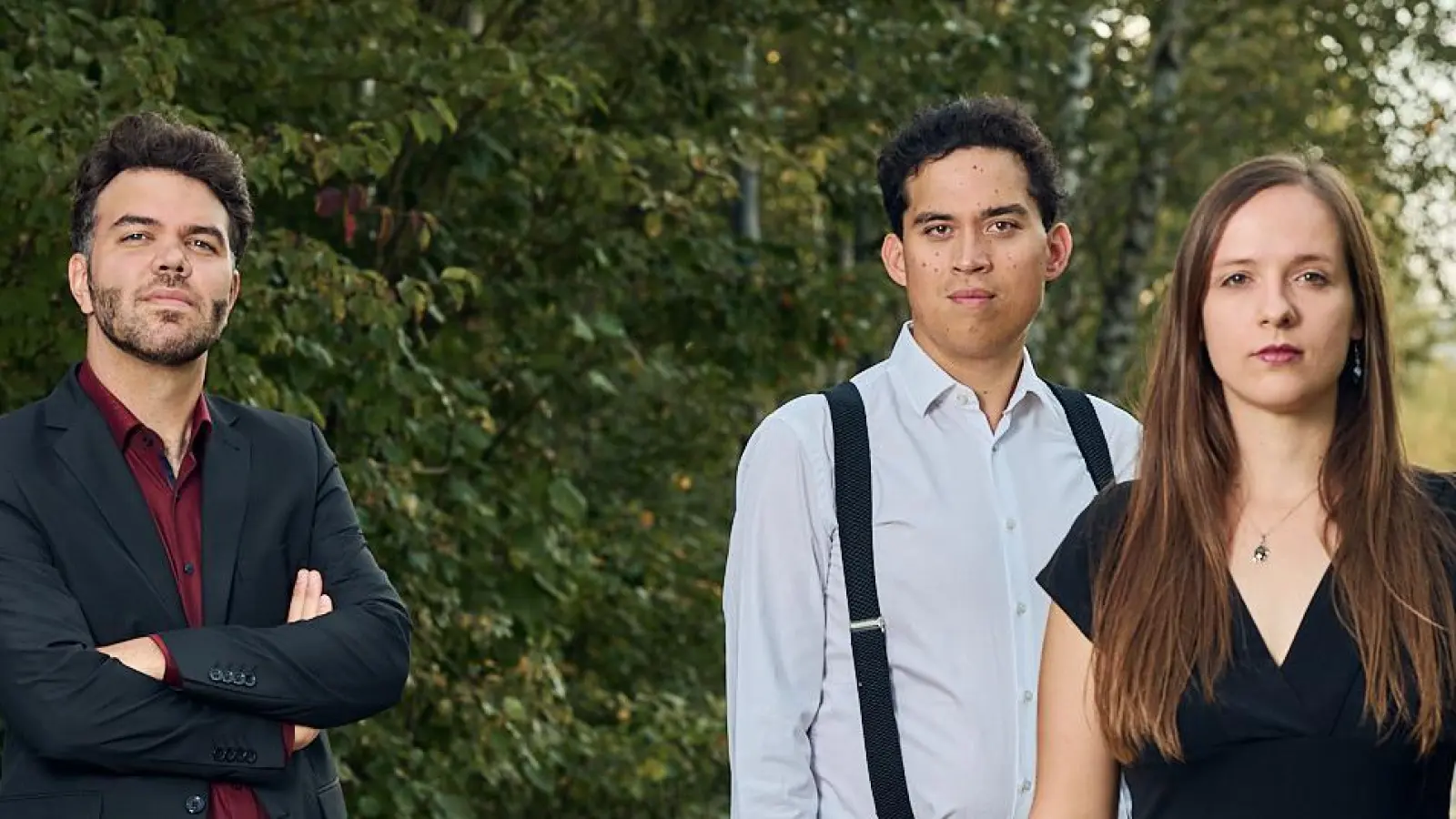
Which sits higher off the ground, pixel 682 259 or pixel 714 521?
pixel 682 259

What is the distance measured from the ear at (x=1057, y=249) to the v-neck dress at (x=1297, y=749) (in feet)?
4.17

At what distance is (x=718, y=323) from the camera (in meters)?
10.8

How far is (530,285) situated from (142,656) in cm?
598

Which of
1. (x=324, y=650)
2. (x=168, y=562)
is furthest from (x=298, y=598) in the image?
(x=168, y=562)

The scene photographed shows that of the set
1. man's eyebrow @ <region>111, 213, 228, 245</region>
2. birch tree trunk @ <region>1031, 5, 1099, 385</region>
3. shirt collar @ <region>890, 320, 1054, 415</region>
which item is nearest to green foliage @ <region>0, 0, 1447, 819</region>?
birch tree trunk @ <region>1031, 5, 1099, 385</region>

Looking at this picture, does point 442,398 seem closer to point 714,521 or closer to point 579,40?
point 579,40

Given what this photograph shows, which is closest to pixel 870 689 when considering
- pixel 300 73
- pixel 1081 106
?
pixel 300 73

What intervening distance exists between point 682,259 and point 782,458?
621 cm

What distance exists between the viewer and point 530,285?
402 inches

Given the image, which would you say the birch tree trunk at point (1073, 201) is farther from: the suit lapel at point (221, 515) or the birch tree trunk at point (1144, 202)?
the suit lapel at point (221, 515)

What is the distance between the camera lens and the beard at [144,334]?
4.50 meters

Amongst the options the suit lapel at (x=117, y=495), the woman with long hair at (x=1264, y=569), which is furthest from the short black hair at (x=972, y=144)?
the suit lapel at (x=117, y=495)

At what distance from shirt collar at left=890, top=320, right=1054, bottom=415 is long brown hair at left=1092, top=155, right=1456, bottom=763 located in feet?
2.91

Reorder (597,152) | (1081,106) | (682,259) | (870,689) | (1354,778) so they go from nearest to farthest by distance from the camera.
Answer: (1354,778)
(870,689)
(597,152)
(682,259)
(1081,106)
